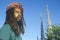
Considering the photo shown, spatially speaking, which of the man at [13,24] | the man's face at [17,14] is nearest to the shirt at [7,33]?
the man at [13,24]

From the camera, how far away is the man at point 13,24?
2.21 metres

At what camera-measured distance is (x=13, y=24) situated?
7.53 feet

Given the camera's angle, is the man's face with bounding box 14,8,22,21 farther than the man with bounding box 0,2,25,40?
Yes

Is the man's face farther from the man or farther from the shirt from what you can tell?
the shirt

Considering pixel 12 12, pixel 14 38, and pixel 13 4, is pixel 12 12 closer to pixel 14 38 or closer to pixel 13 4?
pixel 13 4

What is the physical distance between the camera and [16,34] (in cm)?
239

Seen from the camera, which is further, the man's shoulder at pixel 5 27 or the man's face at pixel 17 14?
the man's face at pixel 17 14

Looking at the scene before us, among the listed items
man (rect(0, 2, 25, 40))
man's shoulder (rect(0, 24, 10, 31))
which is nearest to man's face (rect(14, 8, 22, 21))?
man (rect(0, 2, 25, 40))

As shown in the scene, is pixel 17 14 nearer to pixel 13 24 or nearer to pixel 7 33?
pixel 13 24

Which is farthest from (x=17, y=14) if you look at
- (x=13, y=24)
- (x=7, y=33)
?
(x=7, y=33)

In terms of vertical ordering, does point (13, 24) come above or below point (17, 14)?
below

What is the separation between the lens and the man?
221 cm

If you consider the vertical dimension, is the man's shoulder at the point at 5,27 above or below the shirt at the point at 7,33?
above

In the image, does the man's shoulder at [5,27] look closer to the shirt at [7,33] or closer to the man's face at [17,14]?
the shirt at [7,33]
